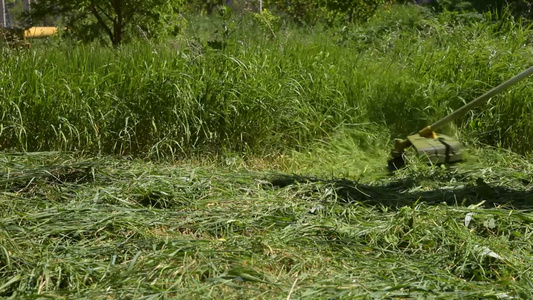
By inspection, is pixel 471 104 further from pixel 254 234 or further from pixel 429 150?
pixel 254 234

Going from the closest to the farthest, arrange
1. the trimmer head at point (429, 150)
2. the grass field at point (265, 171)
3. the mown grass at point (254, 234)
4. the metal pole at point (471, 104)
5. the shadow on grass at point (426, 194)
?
1. the mown grass at point (254, 234)
2. the grass field at point (265, 171)
3. the shadow on grass at point (426, 194)
4. the metal pole at point (471, 104)
5. the trimmer head at point (429, 150)

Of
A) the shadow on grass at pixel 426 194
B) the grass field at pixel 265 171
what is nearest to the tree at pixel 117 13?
the grass field at pixel 265 171

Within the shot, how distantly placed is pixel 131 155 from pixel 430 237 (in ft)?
8.40

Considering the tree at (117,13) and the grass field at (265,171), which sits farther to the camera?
the tree at (117,13)

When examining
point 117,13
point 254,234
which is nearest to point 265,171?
point 254,234

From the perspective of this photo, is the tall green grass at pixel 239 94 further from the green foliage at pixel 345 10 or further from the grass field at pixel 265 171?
the green foliage at pixel 345 10

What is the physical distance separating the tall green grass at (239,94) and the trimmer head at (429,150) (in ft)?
2.23

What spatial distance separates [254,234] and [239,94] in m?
2.26

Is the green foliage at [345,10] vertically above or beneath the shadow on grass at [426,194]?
beneath

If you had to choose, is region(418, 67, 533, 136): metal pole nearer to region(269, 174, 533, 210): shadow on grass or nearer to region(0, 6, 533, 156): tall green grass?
region(0, 6, 533, 156): tall green grass

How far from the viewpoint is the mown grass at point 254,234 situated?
297 centimetres

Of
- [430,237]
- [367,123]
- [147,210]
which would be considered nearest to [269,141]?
[367,123]

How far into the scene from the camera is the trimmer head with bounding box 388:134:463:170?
511 cm

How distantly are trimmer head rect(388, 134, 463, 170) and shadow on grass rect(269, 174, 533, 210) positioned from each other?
58 cm
